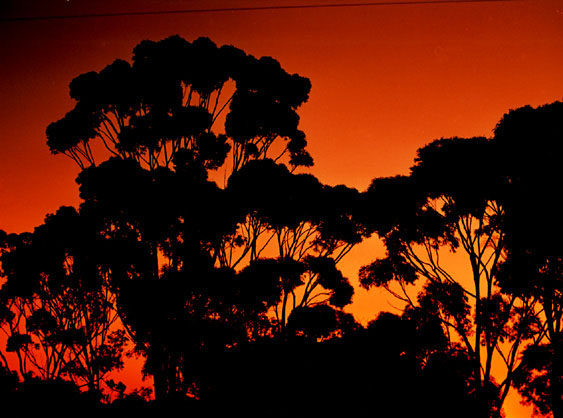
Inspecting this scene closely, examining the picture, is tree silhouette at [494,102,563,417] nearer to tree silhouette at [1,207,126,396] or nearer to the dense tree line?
the dense tree line

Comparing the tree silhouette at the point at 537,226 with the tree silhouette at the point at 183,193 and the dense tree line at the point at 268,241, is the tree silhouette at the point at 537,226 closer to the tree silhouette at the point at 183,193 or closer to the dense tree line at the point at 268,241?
the dense tree line at the point at 268,241

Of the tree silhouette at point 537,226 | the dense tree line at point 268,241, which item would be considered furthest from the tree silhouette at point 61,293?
the tree silhouette at point 537,226

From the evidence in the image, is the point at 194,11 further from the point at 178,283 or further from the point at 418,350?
the point at 418,350

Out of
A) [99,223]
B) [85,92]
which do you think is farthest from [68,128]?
[99,223]

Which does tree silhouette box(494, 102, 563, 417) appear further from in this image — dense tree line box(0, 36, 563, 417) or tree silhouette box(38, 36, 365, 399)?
tree silhouette box(38, 36, 365, 399)

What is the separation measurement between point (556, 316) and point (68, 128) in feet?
66.4

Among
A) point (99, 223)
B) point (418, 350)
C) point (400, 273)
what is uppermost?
point (99, 223)

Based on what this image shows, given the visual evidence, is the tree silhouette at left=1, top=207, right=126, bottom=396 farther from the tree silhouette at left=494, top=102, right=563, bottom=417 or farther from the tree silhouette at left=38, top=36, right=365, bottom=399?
the tree silhouette at left=494, top=102, right=563, bottom=417

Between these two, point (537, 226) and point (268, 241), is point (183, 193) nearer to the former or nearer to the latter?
point (268, 241)

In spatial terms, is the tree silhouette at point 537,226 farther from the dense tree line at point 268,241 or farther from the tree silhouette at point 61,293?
the tree silhouette at point 61,293

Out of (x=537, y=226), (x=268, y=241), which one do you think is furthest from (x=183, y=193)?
(x=537, y=226)

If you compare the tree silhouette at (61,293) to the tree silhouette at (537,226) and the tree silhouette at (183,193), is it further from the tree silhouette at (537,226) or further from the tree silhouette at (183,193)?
the tree silhouette at (537,226)

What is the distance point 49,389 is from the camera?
428 inches

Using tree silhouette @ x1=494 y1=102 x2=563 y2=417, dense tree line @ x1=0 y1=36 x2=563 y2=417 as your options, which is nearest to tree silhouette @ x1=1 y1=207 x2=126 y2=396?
dense tree line @ x1=0 y1=36 x2=563 y2=417
